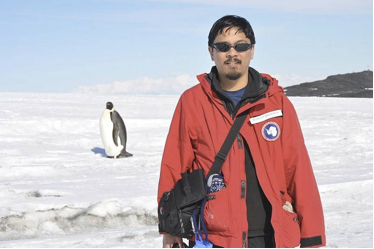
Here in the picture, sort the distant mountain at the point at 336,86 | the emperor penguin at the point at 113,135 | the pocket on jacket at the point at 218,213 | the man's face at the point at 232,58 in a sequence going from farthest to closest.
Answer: the distant mountain at the point at 336,86, the emperor penguin at the point at 113,135, the man's face at the point at 232,58, the pocket on jacket at the point at 218,213

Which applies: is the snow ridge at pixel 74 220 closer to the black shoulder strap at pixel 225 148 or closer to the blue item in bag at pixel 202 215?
the blue item in bag at pixel 202 215

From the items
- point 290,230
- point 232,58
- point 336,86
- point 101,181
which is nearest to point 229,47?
point 232,58

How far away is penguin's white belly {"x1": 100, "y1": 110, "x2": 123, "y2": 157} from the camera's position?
1045 centimetres

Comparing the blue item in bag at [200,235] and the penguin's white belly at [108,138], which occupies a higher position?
the penguin's white belly at [108,138]

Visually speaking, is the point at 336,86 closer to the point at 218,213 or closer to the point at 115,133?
the point at 115,133

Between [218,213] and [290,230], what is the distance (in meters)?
0.30

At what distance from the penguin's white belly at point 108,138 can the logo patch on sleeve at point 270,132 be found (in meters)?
8.42

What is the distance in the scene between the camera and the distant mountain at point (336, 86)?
39.8 meters

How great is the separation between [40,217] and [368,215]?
131 inches

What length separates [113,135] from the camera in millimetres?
10609

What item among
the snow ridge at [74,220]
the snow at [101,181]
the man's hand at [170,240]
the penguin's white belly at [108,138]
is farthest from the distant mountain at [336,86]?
the man's hand at [170,240]

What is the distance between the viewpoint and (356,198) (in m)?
6.42

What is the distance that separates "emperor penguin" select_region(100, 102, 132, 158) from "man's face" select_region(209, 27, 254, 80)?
27.1ft

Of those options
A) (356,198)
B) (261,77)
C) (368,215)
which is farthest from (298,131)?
(356,198)
